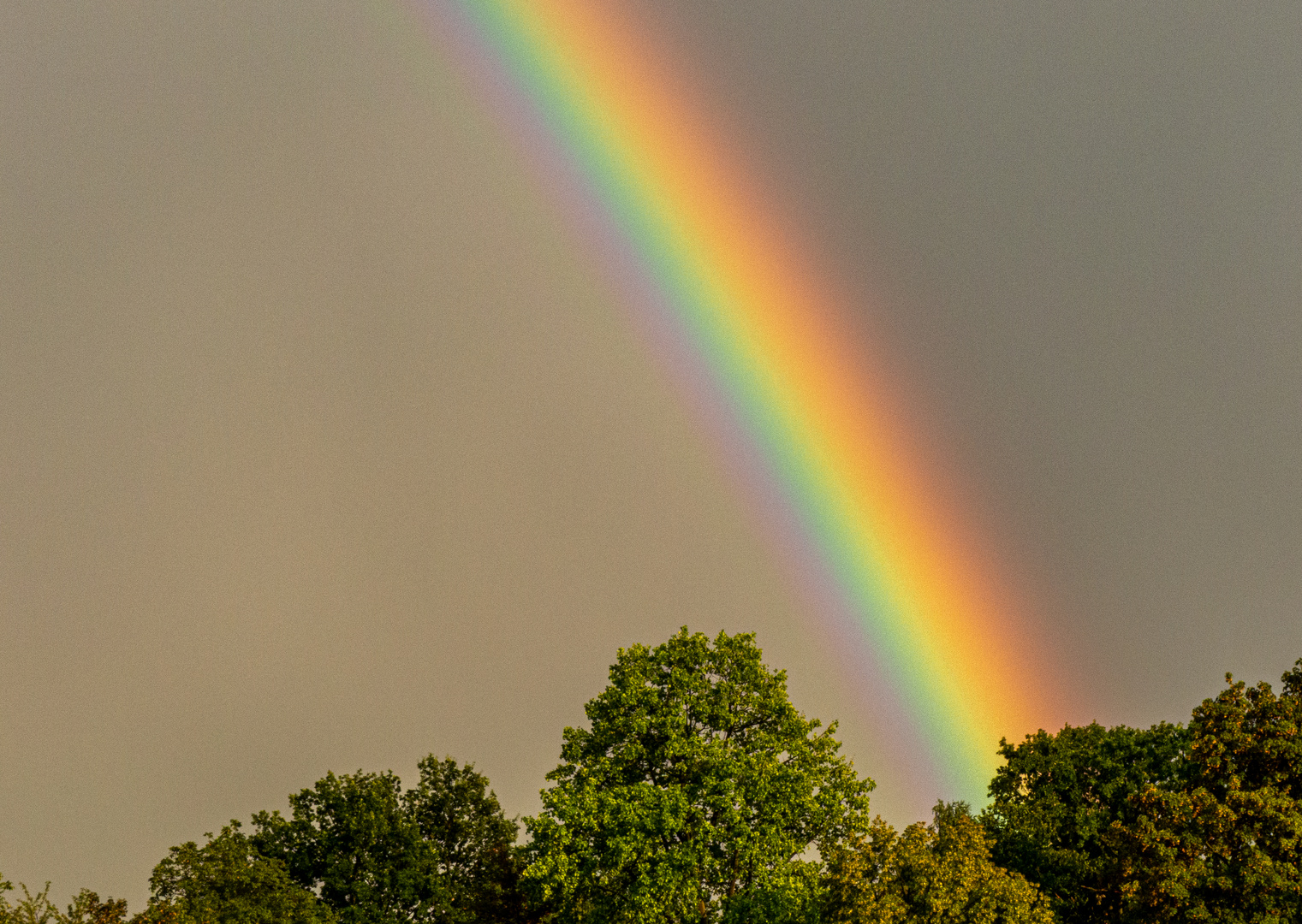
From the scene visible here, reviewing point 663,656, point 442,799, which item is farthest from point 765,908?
point 442,799

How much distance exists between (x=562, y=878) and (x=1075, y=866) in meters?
35.1

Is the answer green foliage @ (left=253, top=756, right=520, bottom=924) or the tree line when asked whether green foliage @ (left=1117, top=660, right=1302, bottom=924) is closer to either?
the tree line

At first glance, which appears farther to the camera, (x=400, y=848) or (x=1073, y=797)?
(x=400, y=848)

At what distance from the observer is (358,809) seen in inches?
4311

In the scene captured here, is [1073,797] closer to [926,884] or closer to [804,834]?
[804,834]

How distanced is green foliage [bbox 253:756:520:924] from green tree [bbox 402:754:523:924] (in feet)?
0.26

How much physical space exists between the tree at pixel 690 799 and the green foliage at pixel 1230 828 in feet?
→ 41.1

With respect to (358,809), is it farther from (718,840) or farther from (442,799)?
(718,840)

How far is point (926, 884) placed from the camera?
4591 cm

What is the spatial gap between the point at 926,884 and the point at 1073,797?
37308mm

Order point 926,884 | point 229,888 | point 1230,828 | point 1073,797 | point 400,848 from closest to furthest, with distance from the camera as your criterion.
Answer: point 926,884 → point 1230,828 → point 1073,797 → point 229,888 → point 400,848

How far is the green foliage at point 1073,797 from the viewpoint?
2904 inches

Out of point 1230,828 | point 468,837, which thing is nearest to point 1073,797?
point 1230,828

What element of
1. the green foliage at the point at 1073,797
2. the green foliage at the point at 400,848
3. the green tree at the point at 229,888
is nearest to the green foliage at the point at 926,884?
the green foliage at the point at 1073,797
